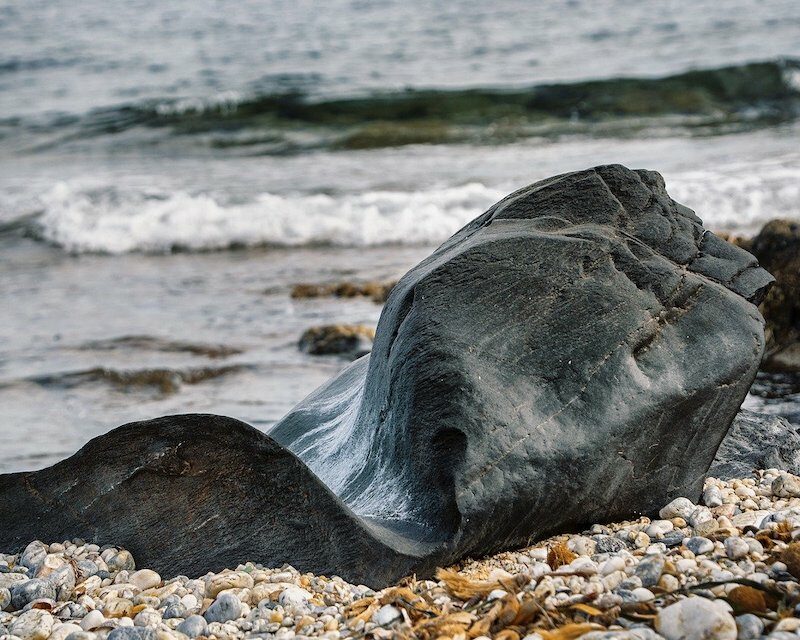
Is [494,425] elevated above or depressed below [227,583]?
above

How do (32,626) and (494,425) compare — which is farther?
(494,425)

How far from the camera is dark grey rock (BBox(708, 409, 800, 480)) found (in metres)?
3.50

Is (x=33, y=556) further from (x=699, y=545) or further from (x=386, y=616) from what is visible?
(x=699, y=545)

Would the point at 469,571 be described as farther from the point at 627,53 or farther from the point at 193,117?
the point at 627,53

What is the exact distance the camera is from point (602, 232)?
10.5 ft

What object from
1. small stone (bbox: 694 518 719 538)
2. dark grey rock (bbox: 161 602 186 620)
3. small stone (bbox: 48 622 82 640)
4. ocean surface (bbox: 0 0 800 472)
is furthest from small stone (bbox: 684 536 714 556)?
ocean surface (bbox: 0 0 800 472)

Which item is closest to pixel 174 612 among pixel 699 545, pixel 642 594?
pixel 642 594

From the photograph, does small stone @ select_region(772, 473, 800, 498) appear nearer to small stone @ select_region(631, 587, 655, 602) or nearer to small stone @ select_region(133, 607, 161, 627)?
small stone @ select_region(631, 587, 655, 602)

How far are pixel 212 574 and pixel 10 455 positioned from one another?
8.42 feet

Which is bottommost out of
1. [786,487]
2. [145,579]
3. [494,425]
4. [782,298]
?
[782,298]

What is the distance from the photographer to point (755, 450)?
3.59 meters

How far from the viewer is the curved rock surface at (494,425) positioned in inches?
108

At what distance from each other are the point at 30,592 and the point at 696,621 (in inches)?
62.4

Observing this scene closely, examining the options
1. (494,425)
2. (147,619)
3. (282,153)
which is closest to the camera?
(147,619)
